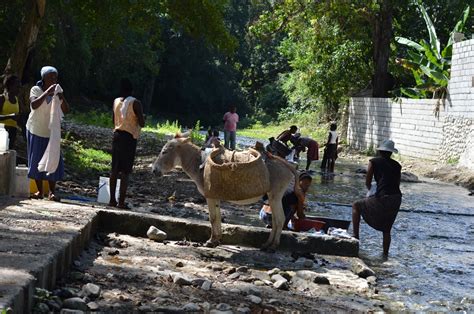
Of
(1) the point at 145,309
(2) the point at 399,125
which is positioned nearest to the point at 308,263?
(1) the point at 145,309

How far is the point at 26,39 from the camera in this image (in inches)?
597

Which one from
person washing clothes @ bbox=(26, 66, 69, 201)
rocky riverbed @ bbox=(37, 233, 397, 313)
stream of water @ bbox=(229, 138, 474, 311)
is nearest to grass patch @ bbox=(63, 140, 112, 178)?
stream of water @ bbox=(229, 138, 474, 311)

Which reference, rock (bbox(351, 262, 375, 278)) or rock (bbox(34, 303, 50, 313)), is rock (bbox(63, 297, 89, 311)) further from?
rock (bbox(351, 262, 375, 278))

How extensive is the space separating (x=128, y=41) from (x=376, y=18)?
18.2 meters

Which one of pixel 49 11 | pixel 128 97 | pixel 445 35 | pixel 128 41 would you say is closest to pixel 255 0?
pixel 445 35

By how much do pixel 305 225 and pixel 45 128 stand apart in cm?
357

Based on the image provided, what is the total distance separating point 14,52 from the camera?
49.8ft

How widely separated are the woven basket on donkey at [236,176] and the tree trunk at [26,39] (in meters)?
7.10

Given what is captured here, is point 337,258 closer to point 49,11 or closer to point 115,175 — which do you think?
point 115,175

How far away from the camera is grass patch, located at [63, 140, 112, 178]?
16.3m

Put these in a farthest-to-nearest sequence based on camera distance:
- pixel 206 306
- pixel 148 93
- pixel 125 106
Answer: pixel 148 93 < pixel 125 106 < pixel 206 306

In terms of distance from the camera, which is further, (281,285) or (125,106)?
(125,106)

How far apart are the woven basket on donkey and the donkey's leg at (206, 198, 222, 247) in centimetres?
12

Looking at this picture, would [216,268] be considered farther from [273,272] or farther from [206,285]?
[206,285]
